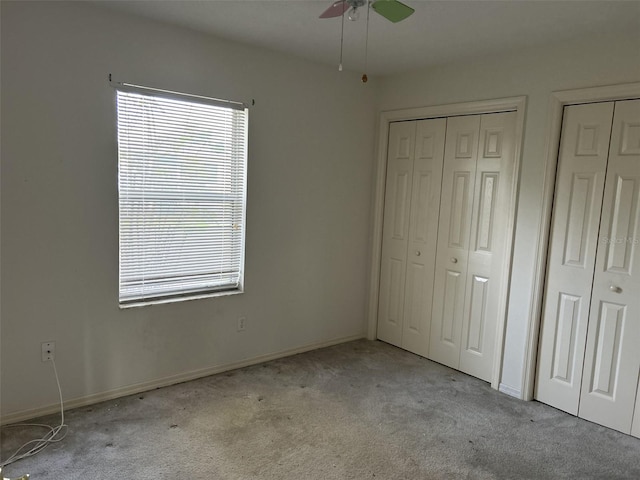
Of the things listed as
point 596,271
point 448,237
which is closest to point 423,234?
point 448,237

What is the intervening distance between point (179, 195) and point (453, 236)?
2051mm

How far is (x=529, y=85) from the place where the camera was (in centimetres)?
298

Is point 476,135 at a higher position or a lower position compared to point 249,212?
higher

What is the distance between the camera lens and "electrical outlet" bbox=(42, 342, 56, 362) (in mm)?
2588

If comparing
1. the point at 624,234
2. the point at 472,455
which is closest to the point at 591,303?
the point at 624,234

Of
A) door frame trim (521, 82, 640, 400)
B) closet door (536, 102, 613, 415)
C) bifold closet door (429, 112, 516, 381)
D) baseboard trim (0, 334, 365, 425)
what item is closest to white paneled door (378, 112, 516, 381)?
bifold closet door (429, 112, 516, 381)

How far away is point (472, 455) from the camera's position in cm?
243

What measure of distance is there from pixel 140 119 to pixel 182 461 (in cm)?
195

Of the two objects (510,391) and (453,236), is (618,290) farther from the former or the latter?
(453,236)

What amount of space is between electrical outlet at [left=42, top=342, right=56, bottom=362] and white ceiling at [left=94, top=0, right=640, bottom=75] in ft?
6.37

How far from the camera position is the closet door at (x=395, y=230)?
12.5 feet

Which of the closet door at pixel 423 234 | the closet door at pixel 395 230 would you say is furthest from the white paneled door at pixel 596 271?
the closet door at pixel 395 230

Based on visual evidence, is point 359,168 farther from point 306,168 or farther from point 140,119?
point 140,119

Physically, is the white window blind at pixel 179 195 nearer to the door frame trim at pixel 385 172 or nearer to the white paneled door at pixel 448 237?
the door frame trim at pixel 385 172
